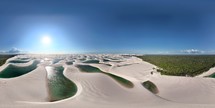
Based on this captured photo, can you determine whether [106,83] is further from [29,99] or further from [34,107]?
[34,107]

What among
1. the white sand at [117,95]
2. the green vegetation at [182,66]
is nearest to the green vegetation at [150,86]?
the white sand at [117,95]

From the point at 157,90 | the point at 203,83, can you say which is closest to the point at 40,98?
the point at 157,90

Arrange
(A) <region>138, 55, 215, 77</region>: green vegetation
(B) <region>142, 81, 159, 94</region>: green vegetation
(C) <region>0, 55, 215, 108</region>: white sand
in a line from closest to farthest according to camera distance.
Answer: (C) <region>0, 55, 215, 108</region>: white sand → (B) <region>142, 81, 159, 94</region>: green vegetation → (A) <region>138, 55, 215, 77</region>: green vegetation

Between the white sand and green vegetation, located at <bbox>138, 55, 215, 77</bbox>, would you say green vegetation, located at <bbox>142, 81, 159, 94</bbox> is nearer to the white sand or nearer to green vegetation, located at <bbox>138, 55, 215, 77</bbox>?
the white sand

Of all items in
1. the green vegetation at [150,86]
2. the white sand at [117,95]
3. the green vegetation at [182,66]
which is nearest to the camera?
the white sand at [117,95]

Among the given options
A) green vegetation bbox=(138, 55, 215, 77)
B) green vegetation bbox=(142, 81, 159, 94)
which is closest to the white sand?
green vegetation bbox=(142, 81, 159, 94)

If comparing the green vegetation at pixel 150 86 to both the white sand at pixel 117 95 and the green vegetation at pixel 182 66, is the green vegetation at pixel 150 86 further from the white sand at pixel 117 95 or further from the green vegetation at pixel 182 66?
the green vegetation at pixel 182 66

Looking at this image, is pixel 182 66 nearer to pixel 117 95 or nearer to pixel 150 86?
pixel 150 86

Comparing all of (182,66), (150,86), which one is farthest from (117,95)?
(182,66)
